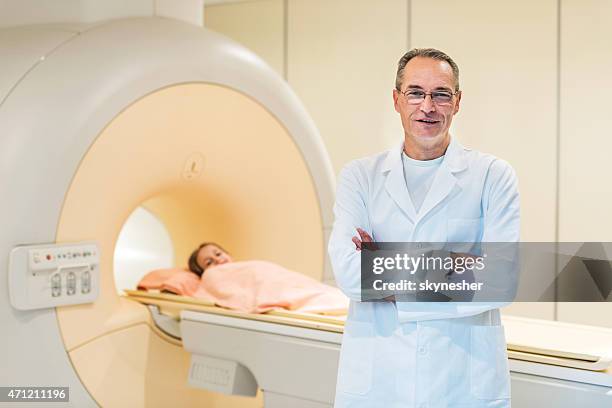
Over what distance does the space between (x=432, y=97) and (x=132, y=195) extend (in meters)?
1.46

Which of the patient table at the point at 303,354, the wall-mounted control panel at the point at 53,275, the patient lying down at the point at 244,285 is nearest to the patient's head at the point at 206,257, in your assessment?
the patient lying down at the point at 244,285

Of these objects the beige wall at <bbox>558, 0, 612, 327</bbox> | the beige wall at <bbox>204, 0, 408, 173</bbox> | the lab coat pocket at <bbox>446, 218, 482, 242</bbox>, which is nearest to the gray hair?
the lab coat pocket at <bbox>446, 218, 482, 242</bbox>

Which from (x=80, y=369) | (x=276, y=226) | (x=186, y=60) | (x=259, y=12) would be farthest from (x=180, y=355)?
(x=259, y=12)

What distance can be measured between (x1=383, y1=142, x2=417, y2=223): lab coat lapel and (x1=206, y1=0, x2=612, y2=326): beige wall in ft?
6.82

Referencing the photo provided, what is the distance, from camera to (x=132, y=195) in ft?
9.05

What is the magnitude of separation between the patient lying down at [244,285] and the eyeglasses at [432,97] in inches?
43.8

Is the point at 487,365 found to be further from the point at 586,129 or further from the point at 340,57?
the point at 340,57

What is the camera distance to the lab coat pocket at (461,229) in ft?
5.24

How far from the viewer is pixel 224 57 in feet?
9.57

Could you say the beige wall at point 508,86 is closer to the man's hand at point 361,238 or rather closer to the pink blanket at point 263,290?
the pink blanket at point 263,290

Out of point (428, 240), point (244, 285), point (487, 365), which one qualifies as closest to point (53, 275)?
point (244, 285)

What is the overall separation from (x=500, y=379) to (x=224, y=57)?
5.68ft

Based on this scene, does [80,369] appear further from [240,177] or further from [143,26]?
[143,26]

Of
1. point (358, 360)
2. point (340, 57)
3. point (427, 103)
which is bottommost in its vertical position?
point (358, 360)
